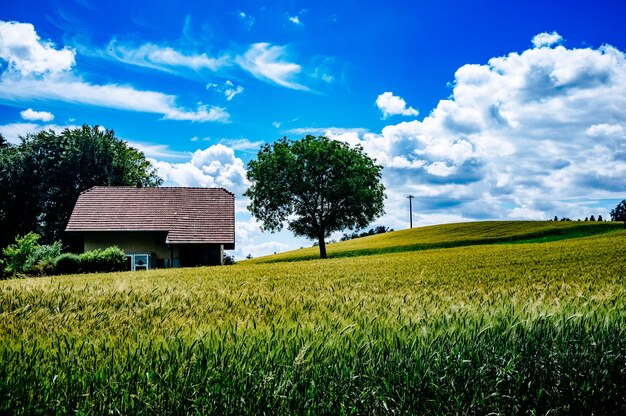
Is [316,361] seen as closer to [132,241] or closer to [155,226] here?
[155,226]

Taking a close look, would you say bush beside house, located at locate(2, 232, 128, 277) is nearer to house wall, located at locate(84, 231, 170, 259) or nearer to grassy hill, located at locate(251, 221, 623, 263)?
house wall, located at locate(84, 231, 170, 259)

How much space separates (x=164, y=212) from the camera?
122ft

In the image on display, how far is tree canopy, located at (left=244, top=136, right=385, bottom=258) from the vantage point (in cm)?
3962

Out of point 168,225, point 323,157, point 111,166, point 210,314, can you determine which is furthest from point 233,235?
point 210,314

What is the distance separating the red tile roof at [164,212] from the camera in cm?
3538

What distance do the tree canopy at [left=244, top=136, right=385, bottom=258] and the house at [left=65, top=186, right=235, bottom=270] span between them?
3.93 m

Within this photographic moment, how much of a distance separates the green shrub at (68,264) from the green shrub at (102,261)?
281mm

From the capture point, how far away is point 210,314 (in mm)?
4805

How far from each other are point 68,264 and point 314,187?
2024 centimetres

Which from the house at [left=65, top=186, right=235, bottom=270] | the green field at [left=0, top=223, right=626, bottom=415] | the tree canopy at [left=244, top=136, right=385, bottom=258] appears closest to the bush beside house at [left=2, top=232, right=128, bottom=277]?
the house at [left=65, top=186, right=235, bottom=270]

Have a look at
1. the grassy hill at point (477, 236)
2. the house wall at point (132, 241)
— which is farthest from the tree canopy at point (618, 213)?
the house wall at point (132, 241)

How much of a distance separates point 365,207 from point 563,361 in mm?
37155

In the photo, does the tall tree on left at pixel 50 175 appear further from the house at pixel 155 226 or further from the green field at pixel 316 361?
the green field at pixel 316 361

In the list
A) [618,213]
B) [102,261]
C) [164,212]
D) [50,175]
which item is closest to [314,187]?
[164,212]
